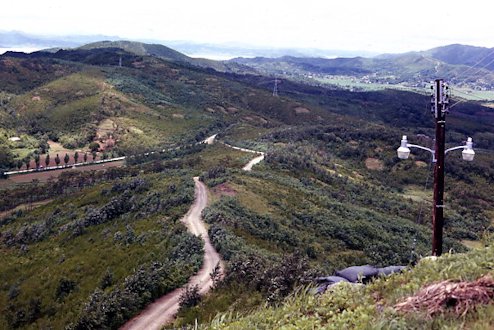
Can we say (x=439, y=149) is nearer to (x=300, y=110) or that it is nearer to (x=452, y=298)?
(x=452, y=298)

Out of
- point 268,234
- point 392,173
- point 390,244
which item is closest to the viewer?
point 268,234

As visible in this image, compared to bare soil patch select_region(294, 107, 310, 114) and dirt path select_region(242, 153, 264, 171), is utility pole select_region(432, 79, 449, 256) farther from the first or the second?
bare soil patch select_region(294, 107, 310, 114)

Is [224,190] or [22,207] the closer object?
[224,190]

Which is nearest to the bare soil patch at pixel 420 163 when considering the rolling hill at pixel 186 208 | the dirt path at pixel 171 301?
the rolling hill at pixel 186 208

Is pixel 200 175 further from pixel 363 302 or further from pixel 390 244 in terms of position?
pixel 363 302

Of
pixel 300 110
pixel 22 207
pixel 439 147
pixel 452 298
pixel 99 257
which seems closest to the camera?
pixel 452 298

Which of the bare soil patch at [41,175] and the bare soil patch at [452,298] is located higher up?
the bare soil patch at [452,298]

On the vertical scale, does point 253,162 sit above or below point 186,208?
below

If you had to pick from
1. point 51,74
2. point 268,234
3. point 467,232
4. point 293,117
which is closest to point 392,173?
point 467,232

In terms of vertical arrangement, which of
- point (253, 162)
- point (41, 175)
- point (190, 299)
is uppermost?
point (190, 299)

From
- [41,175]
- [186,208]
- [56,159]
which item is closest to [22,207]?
[41,175]

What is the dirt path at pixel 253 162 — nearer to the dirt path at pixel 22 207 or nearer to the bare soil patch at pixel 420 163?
the dirt path at pixel 22 207
